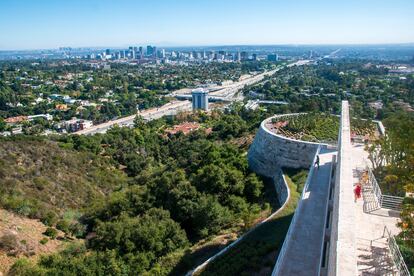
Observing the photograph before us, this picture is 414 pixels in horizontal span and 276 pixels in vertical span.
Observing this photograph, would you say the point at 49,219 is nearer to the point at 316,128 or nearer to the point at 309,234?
the point at 309,234

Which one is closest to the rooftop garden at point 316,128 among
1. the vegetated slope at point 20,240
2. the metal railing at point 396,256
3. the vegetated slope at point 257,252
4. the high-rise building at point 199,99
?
the vegetated slope at point 257,252

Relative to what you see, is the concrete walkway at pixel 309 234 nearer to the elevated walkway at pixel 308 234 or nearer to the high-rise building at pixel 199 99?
the elevated walkway at pixel 308 234

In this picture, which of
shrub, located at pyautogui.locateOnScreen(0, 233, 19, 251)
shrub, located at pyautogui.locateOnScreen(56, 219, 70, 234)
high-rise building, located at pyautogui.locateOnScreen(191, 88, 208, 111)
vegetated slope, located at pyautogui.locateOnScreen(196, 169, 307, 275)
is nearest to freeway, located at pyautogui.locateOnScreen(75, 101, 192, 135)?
high-rise building, located at pyautogui.locateOnScreen(191, 88, 208, 111)

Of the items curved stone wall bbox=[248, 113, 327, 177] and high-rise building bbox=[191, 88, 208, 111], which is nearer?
curved stone wall bbox=[248, 113, 327, 177]

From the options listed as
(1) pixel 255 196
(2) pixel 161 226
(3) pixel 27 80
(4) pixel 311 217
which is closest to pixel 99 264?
(2) pixel 161 226

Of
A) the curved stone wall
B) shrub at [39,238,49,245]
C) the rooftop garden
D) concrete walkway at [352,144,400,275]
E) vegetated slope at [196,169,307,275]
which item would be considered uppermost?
concrete walkway at [352,144,400,275]

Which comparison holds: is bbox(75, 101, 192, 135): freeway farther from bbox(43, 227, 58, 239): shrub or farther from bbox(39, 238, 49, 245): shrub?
bbox(39, 238, 49, 245): shrub
